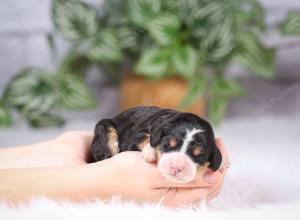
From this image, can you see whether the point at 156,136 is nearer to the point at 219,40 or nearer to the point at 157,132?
the point at 157,132

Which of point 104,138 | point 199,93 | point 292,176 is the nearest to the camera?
point 104,138

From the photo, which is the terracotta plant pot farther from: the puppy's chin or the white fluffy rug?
the puppy's chin

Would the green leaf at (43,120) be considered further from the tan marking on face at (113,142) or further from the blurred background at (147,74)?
the tan marking on face at (113,142)

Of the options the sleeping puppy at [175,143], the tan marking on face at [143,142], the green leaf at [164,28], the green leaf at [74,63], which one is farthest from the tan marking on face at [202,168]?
the green leaf at [74,63]

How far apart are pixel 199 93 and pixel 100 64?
20.7 inches

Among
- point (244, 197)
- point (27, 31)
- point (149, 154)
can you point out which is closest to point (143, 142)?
point (149, 154)

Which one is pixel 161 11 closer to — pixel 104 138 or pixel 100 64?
pixel 100 64

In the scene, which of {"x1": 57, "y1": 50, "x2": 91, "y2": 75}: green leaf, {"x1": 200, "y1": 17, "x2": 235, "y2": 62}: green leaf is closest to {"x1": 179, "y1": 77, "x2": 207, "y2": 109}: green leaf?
{"x1": 200, "y1": 17, "x2": 235, "y2": 62}: green leaf

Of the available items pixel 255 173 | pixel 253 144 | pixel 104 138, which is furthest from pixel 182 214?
pixel 253 144

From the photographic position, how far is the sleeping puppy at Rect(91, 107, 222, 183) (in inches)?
33.6

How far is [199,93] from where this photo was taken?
183 cm

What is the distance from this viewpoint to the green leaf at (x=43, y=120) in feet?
6.32

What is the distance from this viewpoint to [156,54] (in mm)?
1855

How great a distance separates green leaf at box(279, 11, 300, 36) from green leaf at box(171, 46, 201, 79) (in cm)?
35
